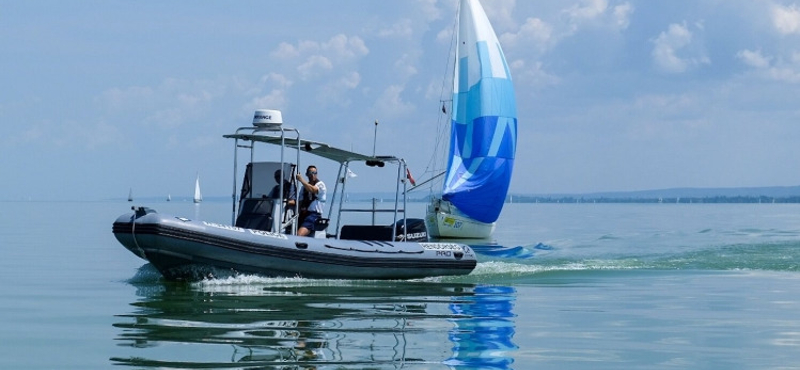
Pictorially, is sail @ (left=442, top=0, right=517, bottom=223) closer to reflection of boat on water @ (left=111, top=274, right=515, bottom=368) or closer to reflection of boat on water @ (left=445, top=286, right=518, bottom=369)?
reflection of boat on water @ (left=111, top=274, right=515, bottom=368)

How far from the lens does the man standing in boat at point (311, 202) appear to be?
17578mm

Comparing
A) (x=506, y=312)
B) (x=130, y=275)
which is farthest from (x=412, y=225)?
(x=506, y=312)

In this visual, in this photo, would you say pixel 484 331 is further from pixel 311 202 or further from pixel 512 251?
A: pixel 512 251

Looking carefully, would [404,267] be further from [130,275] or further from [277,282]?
[130,275]

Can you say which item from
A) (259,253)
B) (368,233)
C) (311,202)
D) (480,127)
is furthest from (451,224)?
(259,253)

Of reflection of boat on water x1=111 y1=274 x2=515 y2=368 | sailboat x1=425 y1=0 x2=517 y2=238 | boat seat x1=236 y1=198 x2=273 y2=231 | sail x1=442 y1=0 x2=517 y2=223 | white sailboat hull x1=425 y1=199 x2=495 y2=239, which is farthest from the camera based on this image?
sail x1=442 y1=0 x2=517 y2=223

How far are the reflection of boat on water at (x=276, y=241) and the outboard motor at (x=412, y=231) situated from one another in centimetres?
2

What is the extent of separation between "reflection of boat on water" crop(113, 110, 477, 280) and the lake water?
0.25 m

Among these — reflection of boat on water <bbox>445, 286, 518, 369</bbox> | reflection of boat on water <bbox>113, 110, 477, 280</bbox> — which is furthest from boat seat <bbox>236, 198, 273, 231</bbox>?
reflection of boat on water <bbox>445, 286, 518, 369</bbox>

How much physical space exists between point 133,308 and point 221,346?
12.6 ft

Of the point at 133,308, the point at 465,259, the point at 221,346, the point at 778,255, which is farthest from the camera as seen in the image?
the point at 778,255

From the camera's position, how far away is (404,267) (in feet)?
58.5

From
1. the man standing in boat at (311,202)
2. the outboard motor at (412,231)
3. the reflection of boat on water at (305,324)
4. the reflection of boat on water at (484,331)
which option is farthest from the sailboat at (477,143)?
the reflection of boat on water at (484,331)

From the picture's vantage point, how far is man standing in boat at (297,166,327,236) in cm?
1758
